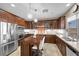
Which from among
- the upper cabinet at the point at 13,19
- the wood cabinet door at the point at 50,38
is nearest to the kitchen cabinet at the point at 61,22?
the wood cabinet door at the point at 50,38

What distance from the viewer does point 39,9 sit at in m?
1.90

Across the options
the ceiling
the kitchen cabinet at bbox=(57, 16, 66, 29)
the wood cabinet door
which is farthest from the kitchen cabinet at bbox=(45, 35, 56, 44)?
the ceiling

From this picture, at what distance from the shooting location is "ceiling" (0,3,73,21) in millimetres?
1748

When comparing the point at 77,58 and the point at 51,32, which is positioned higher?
the point at 51,32

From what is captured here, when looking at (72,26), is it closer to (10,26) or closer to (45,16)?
(45,16)

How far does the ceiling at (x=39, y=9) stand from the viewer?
175 cm

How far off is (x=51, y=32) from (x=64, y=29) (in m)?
0.26

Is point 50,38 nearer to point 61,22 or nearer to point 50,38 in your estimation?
point 50,38

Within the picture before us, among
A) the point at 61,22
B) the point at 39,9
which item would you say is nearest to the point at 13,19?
the point at 39,9

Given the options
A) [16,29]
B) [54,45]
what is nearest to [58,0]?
[54,45]

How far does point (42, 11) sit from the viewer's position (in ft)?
6.33

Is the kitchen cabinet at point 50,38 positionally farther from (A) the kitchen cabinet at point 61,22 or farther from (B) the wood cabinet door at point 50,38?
(A) the kitchen cabinet at point 61,22

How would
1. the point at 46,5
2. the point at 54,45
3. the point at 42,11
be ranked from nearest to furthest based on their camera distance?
the point at 46,5, the point at 42,11, the point at 54,45

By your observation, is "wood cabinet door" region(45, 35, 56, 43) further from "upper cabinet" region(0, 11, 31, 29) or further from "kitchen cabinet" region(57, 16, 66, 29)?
"upper cabinet" region(0, 11, 31, 29)
